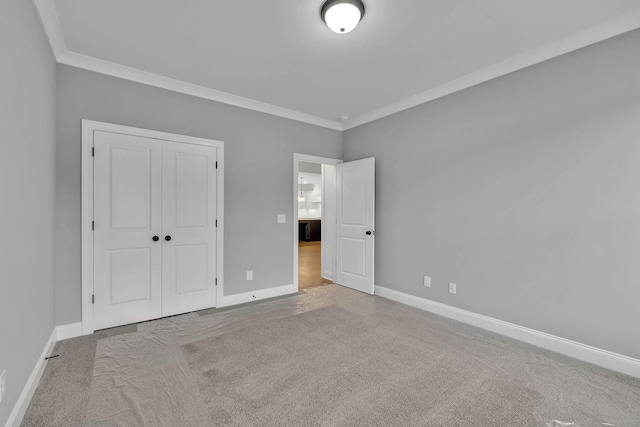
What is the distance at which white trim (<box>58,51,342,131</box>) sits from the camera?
9.27ft

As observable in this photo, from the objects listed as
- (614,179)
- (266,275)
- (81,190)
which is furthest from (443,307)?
(81,190)

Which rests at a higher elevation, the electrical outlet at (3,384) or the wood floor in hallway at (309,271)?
the electrical outlet at (3,384)

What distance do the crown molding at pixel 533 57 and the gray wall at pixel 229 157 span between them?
5.40 feet

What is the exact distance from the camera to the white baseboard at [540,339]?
227 cm

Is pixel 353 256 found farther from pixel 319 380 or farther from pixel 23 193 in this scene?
pixel 23 193

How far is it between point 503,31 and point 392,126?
71.4 inches

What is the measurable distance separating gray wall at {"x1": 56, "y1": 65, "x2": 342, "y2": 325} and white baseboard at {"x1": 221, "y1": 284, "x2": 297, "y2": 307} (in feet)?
0.23

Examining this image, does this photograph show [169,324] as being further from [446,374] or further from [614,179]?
[614,179]

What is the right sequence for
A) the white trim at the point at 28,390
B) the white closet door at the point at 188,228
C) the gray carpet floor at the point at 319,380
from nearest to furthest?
the white trim at the point at 28,390, the gray carpet floor at the point at 319,380, the white closet door at the point at 188,228

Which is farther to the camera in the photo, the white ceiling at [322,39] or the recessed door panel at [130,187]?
the recessed door panel at [130,187]

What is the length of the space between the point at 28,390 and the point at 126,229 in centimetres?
154

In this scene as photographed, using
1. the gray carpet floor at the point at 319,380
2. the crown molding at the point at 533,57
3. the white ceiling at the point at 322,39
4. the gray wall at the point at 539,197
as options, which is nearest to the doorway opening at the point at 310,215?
the gray wall at the point at 539,197

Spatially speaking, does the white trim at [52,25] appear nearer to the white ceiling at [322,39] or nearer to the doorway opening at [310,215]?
the white ceiling at [322,39]

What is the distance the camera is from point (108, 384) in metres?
2.07
